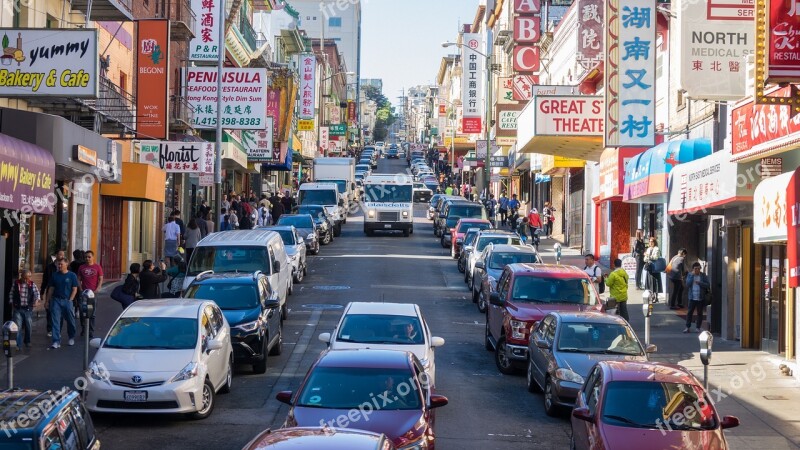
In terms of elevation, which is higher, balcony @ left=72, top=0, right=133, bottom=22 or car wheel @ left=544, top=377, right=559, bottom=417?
balcony @ left=72, top=0, right=133, bottom=22

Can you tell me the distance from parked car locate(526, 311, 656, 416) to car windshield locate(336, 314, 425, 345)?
1992 mm

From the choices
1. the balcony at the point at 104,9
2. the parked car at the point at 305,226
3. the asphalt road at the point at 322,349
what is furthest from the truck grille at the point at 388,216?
the balcony at the point at 104,9

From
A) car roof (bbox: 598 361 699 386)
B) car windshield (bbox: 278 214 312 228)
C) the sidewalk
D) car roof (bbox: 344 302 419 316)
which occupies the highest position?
car windshield (bbox: 278 214 312 228)

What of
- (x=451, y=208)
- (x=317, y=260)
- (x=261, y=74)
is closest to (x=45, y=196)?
(x=261, y=74)

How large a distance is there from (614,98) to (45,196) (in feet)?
47.5

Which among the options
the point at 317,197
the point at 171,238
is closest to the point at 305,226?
the point at 171,238

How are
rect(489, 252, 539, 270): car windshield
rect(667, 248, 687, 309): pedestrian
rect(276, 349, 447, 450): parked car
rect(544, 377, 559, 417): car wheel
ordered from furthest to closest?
rect(667, 248, 687, 309): pedestrian
rect(489, 252, 539, 270): car windshield
rect(544, 377, 559, 417): car wheel
rect(276, 349, 447, 450): parked car

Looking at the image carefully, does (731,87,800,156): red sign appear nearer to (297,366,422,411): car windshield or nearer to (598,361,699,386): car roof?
(598,361,699,386): car roof

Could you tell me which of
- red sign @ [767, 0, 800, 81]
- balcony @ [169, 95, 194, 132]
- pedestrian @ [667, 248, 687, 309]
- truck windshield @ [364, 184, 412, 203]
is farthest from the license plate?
truck windshield @ [364, 184, 412, 203]

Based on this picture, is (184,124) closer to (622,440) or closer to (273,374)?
(273,374)

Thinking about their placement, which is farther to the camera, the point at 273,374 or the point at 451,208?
the point at 451,208

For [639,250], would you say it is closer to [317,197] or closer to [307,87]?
[317,197]

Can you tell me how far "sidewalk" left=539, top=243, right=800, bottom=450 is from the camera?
52.2 feet

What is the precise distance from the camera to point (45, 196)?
68.3 feet
